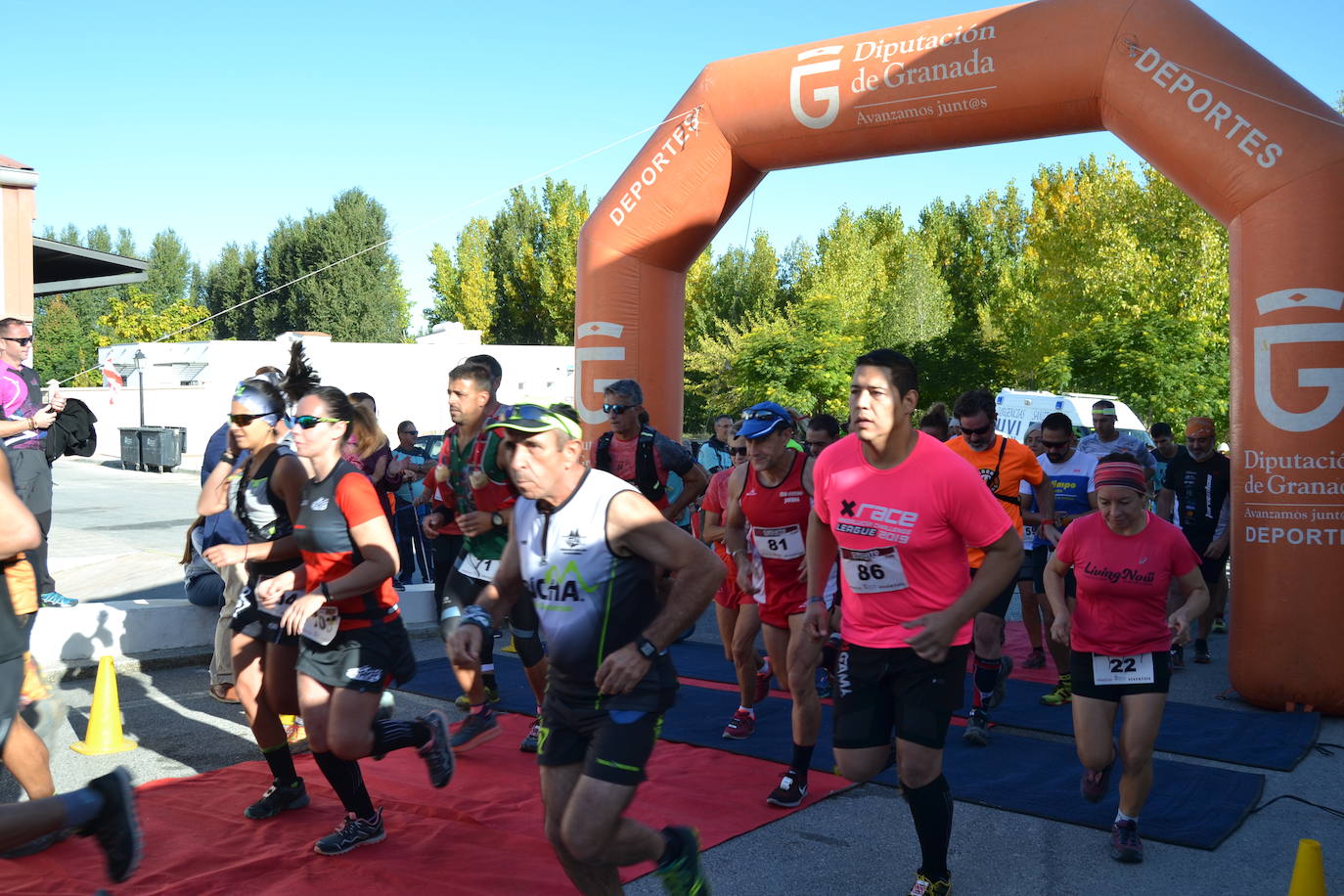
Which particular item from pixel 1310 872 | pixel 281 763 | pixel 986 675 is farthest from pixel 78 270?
pixel 1310 872

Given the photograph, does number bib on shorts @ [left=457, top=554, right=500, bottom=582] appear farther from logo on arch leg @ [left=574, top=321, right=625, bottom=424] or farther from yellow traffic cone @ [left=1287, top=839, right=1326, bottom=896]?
logo on arch leg @ [left=574, top=321, right=625, bottom=424]

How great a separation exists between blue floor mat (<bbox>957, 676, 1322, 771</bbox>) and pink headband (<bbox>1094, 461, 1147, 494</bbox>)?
212cm

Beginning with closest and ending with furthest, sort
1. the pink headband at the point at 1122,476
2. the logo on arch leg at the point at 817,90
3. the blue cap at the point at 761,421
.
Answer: the pink headband at the point at 1122,476 → the blue cap at the point at 761,421 → the logo on arch leg at the point at 817,90

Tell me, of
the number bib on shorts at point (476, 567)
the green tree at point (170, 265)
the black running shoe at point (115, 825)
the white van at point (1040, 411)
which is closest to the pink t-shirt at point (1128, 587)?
the number bib on shorts at point (476, 567)

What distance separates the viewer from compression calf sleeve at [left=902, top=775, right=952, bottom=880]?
12.7ft

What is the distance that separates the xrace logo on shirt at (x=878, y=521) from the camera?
13.0ft

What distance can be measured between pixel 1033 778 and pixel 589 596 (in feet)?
11.2

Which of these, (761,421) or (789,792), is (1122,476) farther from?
(789,792)

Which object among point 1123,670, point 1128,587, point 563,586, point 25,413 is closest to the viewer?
point 563,586

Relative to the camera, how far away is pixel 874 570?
4.06 meters

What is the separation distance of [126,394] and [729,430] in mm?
35161

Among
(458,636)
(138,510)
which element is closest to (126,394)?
(138,510)

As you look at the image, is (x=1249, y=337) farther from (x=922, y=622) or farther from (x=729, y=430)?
(x=729, y=430)

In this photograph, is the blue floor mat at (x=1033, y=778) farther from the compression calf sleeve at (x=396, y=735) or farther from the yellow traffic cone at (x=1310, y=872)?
the compression calf sleeve at (x=396, y=735)
